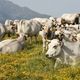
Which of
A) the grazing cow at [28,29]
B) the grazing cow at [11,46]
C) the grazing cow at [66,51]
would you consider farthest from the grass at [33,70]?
the grazing cow at [28,29]

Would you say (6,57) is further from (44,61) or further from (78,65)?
(78,65)

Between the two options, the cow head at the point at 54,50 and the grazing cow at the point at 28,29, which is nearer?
the cow head at the point at 54,50

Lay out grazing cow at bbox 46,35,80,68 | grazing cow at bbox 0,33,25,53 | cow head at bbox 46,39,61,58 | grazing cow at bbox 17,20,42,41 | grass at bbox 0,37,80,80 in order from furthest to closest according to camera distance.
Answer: grazing cow at bbox 17,20,42,41 < grazing cow at bbox 0,33,25,53 < grazing cow at bbox 46,35,80,68 < cow head at bbox 46,39,61,58 < grass at bbox 0,37,80,80

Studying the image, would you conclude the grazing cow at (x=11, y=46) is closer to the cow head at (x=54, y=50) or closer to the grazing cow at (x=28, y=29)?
the grazing cow at (x=28, y=29)

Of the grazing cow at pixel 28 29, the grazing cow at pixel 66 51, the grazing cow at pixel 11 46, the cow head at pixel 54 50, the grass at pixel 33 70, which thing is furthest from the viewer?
the grazing cow at pixel 28 29

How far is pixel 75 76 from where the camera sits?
1772 cm

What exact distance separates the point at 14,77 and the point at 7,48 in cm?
1071

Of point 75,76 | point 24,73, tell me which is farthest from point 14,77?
point 75,76

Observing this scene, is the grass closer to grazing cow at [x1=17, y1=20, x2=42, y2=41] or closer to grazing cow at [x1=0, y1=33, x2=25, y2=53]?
grazing cow at [x1=0, y1=33, x2=25, y2=53]

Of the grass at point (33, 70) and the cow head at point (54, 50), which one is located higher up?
the cow head at point (54, 50)

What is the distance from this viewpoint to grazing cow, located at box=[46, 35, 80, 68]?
21.1 metres

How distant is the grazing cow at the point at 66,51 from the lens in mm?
21138

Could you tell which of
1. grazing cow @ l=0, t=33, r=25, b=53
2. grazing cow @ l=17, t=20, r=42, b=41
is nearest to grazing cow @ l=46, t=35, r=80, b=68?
grazing cow @ l=0, t=33, r=25, b=53

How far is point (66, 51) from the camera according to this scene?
21500mm
